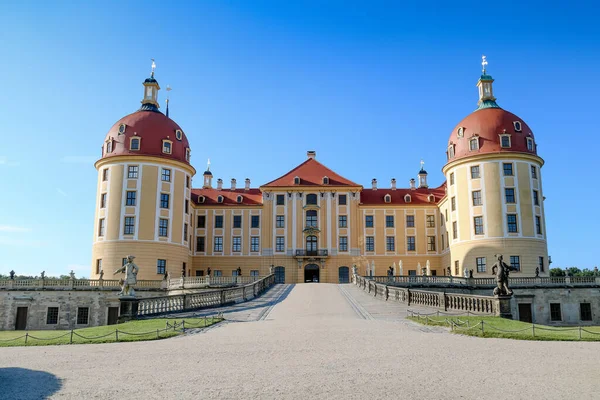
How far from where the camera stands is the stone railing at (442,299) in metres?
21.0

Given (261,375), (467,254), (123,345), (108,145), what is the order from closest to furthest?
(261,375) → (123,345) → (467,254) → (108,145)

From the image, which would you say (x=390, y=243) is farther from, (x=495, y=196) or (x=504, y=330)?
(x=504, y=330)

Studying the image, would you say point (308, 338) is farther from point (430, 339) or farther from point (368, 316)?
point (368, 316)

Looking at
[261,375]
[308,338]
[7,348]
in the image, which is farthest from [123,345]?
[261,375]

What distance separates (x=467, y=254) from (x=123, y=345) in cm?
3533

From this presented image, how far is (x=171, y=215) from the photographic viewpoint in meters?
46.5

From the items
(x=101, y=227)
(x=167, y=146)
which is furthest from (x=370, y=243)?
(x=101, y=227)

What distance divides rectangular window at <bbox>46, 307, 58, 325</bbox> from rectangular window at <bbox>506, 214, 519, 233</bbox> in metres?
36.2

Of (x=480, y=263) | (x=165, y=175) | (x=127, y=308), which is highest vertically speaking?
(x=165, y=175)

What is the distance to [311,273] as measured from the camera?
53.9 metres

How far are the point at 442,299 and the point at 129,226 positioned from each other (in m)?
29.6

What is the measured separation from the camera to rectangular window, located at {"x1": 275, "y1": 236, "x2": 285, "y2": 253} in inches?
2125

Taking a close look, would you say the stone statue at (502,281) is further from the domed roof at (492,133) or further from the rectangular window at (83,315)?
the rectangular window at (83,315)

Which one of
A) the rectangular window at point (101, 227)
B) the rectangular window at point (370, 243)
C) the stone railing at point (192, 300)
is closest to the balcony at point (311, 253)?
the rectangular window at point (370, 243)
